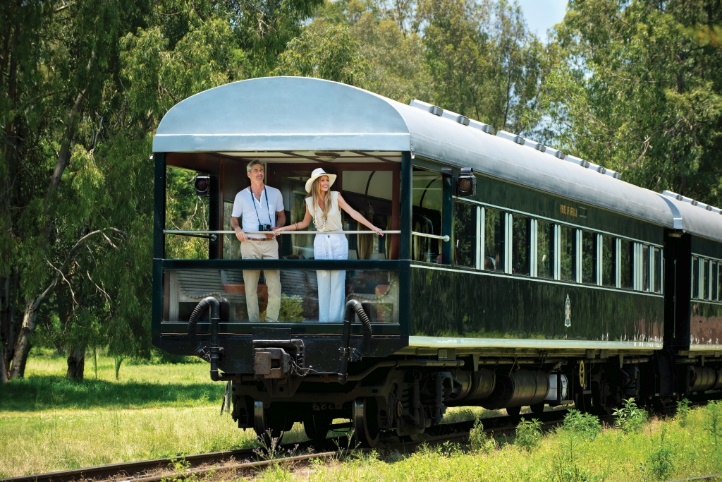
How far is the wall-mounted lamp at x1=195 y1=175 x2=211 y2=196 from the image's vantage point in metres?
14.1

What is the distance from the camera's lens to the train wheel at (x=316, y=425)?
1479 centimetres

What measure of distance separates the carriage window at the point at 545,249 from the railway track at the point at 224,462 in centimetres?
235

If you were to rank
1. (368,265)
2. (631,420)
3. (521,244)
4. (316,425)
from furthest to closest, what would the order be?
(631,420) < (521,244) < (316,425) < (368,265)

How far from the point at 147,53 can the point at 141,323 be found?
5.32 metres

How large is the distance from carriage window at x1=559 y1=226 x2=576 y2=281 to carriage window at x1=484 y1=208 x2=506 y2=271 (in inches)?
88.8

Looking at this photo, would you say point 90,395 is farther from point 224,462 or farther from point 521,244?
point 224,462

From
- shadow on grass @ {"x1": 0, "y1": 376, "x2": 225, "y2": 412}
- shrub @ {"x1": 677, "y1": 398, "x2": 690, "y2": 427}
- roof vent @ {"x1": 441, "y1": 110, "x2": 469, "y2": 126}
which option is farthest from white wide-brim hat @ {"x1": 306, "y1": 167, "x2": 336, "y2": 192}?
shadow on grass @ {"x1": 0, "y1": 376, "x2": 225, "y2": 412}

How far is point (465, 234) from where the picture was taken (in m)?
14.1

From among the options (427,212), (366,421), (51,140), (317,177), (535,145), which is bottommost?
(366,421)

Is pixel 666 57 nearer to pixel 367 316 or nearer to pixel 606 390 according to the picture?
pixel 606 390

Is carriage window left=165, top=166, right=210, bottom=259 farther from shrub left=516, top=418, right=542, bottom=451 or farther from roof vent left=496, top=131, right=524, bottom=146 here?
shrub left=516, top=418, right=542, bottom=451

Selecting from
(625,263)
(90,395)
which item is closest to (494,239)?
(625,263)

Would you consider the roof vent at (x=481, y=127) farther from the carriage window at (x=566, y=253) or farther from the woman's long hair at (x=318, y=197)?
the woman's long hair at (x=318, y=197)

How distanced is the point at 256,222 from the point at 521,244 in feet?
13.7
